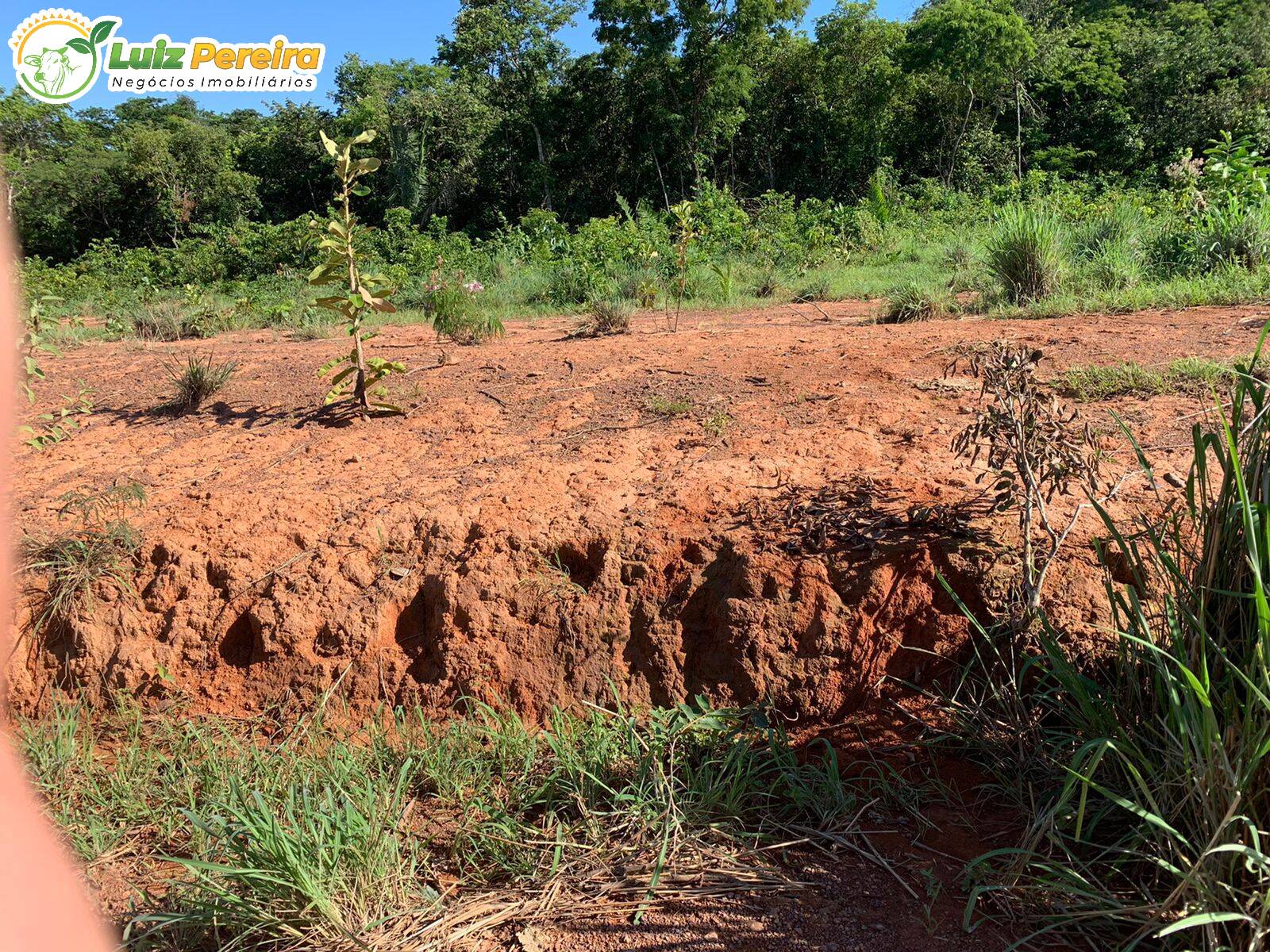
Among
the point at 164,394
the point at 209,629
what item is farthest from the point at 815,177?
the point at 209,629

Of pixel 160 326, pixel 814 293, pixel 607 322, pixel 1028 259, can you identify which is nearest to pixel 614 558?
pixel 607 322

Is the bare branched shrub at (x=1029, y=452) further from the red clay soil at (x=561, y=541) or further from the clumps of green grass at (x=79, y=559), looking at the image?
the clumps of green grass at (x=79, y=559)

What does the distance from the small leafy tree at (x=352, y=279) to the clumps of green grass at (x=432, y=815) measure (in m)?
1.84

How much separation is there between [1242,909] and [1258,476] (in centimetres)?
80

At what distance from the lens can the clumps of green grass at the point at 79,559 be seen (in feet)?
11.1

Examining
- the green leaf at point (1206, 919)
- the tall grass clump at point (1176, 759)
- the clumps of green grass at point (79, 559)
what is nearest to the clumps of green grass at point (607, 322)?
the clumps of green grass at point (79, 559)

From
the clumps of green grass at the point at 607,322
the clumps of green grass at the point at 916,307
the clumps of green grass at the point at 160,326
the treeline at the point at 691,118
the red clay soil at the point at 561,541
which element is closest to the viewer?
the red clay soil at the point at 561,541

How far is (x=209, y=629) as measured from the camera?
331 cm

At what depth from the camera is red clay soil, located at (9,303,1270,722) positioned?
2691 mm

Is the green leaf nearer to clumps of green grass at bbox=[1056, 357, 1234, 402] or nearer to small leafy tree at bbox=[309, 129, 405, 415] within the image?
clumps of green grass at bbox=[1056, 357, 1234, 402]

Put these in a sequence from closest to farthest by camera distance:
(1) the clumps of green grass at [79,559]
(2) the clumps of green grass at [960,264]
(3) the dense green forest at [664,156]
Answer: (1) the clumps of green grass at [79,559] → (2) the clumps of green grass at [960,264] → (3) the dense green forest at [664,156]

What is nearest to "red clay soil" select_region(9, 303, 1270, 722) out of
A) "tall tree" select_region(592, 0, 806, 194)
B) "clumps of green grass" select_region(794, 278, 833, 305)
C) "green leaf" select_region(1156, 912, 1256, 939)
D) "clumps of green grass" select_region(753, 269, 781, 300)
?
"green leaf" select_region(1156, 912, 1256, 939)

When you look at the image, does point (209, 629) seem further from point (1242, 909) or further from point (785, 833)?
point (1242, 909)

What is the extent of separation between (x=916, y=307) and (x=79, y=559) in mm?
4846
